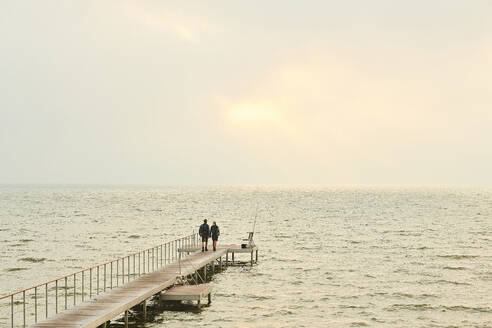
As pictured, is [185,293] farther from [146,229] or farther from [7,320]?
[146,229]

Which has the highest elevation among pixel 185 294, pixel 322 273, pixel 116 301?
pixel 116 301

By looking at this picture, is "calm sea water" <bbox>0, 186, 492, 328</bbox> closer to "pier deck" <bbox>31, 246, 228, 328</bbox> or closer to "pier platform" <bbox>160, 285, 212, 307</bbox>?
"pier platform" <bbox>160, 285, 212, 307</bbox>

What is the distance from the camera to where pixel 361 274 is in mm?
41250

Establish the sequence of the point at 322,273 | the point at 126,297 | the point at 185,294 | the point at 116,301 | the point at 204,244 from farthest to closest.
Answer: the point at 204,244, the point at 322,273, the point at 185,294, the point at 126,297, the point at 116,301

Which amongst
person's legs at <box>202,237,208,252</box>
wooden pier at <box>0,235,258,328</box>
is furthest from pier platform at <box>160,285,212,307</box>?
person's legs at <box>202,237,208,252</box>

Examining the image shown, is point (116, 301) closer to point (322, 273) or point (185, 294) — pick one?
point (185, 294)

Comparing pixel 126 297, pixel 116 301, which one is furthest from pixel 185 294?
pixel 116 301

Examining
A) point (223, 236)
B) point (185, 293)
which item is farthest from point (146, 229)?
point (185, 293)

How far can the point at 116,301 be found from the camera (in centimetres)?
2530

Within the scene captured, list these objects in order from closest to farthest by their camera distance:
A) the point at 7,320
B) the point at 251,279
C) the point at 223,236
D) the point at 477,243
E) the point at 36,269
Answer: the point at 7,320 → the point at 251,279 → the point at 36,269 → the point at 477,243 → the point at 223,236

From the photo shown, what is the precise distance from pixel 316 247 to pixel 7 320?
117 feet

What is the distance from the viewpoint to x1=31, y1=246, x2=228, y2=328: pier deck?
2186cm

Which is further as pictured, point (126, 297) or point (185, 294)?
point (185, 294)

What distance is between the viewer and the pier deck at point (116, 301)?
861 inches
